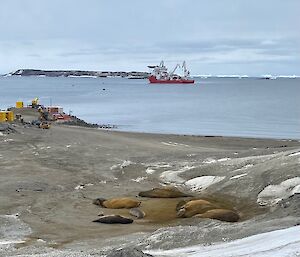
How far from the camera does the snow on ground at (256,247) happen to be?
895cm

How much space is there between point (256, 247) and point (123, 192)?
986cm

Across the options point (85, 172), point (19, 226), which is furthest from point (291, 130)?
point (19, 226)

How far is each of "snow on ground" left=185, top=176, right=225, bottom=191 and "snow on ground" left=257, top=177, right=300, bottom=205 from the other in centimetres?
250

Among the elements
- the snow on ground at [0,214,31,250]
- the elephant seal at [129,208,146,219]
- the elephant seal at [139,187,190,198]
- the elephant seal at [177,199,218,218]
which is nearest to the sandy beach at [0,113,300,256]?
the snow on ground at [0,214,31,250]

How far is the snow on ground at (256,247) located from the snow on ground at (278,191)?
244 inches

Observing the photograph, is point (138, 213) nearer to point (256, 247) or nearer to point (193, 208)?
point (193, 208)

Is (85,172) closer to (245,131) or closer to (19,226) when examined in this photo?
(19,226)

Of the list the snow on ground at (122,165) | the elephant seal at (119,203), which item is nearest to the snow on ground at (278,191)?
the elephant seal at (119,203)

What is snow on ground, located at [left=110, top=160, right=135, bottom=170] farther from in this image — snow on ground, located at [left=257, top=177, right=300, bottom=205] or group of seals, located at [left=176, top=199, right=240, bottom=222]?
snow on ground, located at [left=257, top=177, right=300, bottom=205]

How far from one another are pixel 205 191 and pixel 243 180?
4.44ft

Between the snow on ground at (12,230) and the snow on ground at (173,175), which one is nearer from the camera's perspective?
the snow on ground at (12,230)

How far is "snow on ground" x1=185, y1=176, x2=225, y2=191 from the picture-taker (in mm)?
19375

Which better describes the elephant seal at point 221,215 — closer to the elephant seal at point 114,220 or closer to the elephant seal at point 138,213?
the elephant seal at point 138,213

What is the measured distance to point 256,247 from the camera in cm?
956
